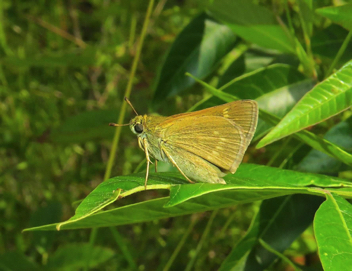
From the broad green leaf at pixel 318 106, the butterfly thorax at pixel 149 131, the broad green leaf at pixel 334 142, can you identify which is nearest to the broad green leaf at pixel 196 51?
the butterfly thorax at pixel 149 131

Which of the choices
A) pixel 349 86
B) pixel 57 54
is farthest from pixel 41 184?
pixel 349 86

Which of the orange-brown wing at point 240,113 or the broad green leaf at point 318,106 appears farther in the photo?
the orange-brown wing at point 240,113

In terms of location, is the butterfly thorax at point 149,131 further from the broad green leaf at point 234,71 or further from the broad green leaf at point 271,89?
the broad green leaf at point 234,71

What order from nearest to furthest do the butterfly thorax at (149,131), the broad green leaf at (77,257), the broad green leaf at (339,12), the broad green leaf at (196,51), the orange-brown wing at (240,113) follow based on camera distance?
the broad green leaf at (339,12)
the orange-brown wing at (240,113)
the butterfly thorax at (149,131)
the broad green leaf at (196,51)
the broad green leaf at (77,257)

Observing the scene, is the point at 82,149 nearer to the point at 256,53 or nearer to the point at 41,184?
the point at 41,184

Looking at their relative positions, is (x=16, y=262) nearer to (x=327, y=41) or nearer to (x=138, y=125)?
A: (x=138, y=125)

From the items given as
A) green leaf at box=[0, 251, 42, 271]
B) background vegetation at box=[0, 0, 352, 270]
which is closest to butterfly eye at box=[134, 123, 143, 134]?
background vegetation at box=[0, 0, 352, 270]
